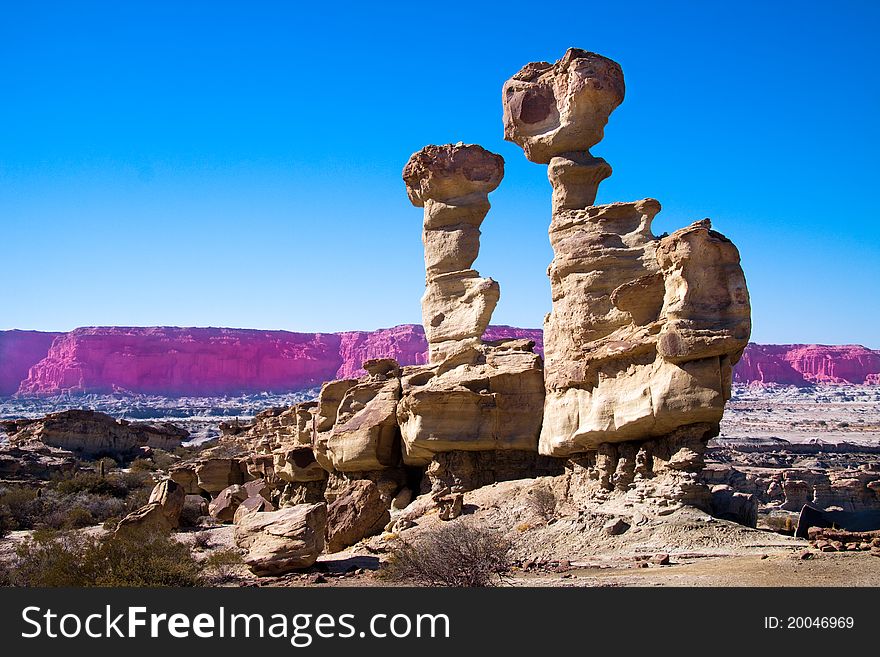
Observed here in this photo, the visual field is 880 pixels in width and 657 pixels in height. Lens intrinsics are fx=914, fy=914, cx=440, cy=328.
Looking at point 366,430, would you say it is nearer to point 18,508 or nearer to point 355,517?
point 355,517

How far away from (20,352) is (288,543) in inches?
5979

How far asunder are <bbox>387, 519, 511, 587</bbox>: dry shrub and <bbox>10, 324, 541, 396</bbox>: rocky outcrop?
118m

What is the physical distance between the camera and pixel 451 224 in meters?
23.9

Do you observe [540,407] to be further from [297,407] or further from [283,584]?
[297,407]

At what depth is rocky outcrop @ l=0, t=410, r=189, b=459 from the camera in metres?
46.0

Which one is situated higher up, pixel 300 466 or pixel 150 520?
pixel 300 466

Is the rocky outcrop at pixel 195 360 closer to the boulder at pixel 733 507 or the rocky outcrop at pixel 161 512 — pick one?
the rocky outcrop at pixel 161 512

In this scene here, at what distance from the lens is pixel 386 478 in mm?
23094

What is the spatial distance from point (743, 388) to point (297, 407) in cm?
11978

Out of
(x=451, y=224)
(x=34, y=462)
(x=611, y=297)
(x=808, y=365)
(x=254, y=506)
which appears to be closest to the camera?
(x=611, y=297)

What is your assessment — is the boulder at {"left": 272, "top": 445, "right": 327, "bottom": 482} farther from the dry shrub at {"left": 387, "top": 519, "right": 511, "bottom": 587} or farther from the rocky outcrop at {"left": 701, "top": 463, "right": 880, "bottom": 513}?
the dry shrub at {"left": 387, "top": 519, "right": 511, "bottom": 587}

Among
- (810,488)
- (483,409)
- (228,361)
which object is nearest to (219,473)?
(483,409)

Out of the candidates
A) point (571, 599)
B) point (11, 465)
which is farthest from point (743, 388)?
point (571, 599)

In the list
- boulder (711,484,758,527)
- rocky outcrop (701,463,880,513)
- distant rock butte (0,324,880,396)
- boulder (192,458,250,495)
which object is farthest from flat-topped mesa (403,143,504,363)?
distant rock butte (0,324,880,396)
